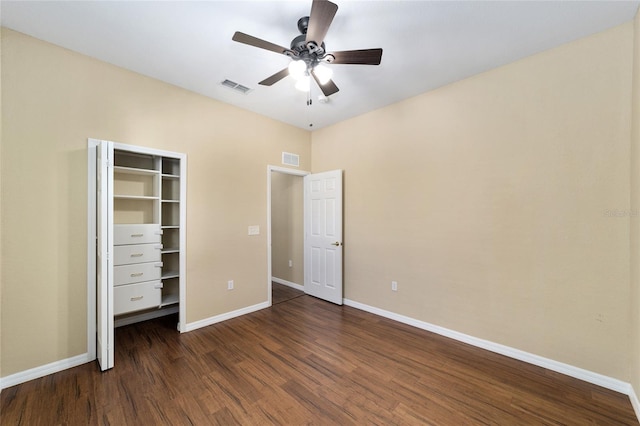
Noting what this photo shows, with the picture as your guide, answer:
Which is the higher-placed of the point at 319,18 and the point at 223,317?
the point at 319,18

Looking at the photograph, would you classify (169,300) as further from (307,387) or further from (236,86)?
(236,86)

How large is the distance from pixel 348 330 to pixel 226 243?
1.97 meters

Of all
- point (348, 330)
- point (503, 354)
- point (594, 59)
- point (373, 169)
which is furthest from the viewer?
point (373, 169)

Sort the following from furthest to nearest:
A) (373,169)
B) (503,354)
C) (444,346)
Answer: (373,169) < (444,346) < (503,354)

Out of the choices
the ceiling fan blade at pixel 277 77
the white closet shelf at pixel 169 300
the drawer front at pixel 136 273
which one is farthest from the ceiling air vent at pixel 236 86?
the white closet shelf at pixel 169 300

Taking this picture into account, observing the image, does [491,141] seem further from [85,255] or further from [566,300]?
[85,255]

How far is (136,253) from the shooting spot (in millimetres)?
2863

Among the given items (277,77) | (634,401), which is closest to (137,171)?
(277,77)

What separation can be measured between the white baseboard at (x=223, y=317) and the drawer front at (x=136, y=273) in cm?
73

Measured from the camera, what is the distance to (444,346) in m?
2.79

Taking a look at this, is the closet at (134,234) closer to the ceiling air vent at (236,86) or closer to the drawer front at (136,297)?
the drawer front at (136,297)

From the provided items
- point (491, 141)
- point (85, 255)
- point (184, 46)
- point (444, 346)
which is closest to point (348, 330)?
point (444, 346)

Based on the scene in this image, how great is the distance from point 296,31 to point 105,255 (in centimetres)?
258

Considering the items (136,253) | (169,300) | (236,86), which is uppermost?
(236,86)
